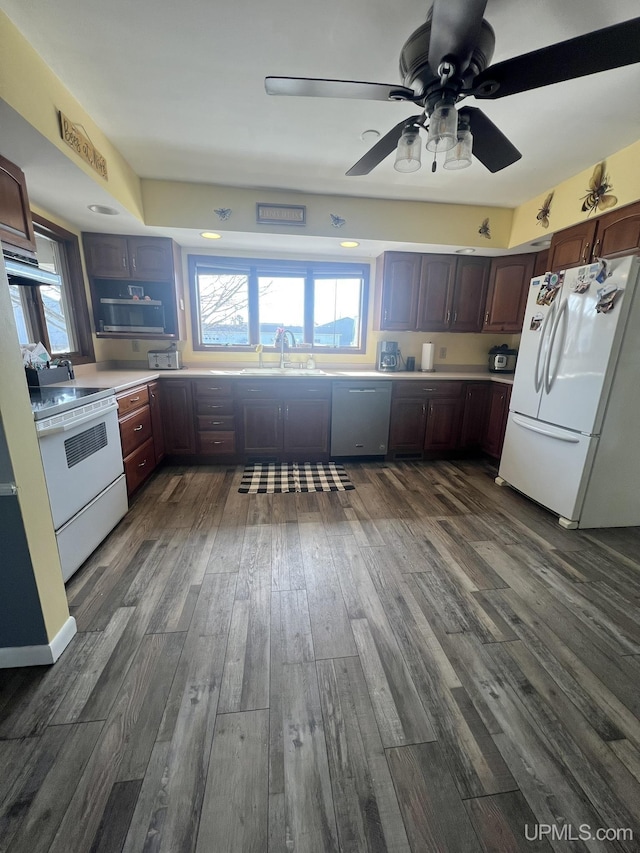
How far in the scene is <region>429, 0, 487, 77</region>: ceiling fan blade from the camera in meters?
0.99

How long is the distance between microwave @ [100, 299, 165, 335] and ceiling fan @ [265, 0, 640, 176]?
8.10 feet

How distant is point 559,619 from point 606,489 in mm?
1230

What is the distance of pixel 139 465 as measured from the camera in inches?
107

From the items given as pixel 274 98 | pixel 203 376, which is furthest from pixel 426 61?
pixel 203 376

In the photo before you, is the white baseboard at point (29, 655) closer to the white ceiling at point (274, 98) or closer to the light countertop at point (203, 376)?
→ the light countertop at point (203, 376)

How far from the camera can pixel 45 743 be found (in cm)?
107

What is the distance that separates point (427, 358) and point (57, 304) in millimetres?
3655

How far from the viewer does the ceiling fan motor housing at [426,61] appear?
1.23 metres

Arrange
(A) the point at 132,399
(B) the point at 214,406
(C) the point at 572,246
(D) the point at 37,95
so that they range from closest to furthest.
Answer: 1. (D) the point at 37,95
2. (A) the point at 132,399
3. (C) the point at 572,246
4. (B) the point at 214,406

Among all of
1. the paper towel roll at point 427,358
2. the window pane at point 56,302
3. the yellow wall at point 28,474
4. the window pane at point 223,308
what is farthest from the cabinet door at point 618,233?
the window pane at point 56,302

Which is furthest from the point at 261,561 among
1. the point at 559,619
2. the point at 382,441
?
the point at 382,441

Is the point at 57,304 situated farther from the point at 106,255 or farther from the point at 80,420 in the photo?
the point at 80,420

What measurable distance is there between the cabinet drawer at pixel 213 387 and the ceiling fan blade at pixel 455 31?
8.49 ft

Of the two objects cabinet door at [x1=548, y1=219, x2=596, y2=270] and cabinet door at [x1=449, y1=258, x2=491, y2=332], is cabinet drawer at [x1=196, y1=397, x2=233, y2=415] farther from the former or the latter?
cabinet door at [x1=548, y1=219, x2=596, y2=270]
